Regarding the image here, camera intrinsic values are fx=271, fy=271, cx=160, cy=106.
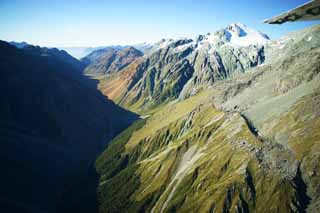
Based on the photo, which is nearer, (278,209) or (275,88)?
(278,209)

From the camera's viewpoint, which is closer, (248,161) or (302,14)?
(302,14)

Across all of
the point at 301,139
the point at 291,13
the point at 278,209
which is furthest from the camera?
the point at 301,139

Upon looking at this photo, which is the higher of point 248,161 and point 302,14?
point 302,14

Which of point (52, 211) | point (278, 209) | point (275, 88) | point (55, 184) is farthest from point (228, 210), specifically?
point (55, 184)

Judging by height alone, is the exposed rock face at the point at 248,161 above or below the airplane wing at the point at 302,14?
below

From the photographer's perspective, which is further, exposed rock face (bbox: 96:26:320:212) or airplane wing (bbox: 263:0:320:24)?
exposed rock face (bbox: 96:26:320:212)

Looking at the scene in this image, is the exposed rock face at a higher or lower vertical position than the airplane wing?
lower

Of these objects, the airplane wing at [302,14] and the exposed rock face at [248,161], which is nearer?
the airplane wing at [302,14]

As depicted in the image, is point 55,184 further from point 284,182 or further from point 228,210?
point 284,182
